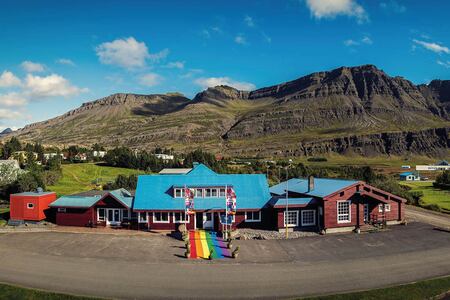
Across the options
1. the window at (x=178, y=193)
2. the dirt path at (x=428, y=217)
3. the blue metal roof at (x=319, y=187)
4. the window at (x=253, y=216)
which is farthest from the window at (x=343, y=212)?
the window at (x=178, y=193)

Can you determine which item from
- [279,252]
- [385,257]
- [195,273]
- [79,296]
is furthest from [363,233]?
[79,296]

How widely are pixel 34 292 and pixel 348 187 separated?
32863mm

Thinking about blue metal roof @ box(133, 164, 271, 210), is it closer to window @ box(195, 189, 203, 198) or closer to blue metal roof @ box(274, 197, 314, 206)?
window @ box(195, 189, 203, 198)

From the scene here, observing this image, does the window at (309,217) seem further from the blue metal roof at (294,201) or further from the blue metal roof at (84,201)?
the blue metal roof at (84,201)

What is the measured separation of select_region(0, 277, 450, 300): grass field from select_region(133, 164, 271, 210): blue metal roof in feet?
63.3

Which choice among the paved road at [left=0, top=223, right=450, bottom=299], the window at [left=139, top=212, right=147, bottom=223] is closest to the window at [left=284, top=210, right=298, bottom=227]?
the paved road at [left=0, top=223, right=450, bottom=299]

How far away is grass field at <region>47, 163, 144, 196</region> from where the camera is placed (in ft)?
273

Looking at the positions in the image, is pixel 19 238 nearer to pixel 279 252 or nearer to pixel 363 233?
pixel 279 252

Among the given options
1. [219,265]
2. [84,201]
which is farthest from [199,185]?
[219,265]

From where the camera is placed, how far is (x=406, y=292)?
23.8 metres

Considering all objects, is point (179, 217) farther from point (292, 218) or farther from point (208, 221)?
point (292, 218)

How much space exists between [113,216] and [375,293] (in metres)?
31.6

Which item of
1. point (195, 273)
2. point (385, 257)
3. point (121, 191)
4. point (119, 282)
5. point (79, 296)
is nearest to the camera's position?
point (79, 296)

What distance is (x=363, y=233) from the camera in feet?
135
